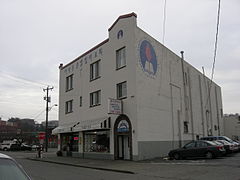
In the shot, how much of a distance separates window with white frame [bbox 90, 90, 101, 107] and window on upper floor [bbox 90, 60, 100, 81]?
5.14ft

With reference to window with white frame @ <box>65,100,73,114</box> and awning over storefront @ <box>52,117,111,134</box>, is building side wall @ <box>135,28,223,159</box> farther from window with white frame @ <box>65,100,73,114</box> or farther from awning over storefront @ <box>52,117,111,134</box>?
window with white frame @ <box>65,100,73,114</box>

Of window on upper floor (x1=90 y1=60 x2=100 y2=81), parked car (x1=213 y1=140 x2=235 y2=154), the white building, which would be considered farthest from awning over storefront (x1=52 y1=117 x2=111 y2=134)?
parked car (x1=213 y1=140 x2=235 y2=154)

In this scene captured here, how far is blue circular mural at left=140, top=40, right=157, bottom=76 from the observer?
22.7 meters

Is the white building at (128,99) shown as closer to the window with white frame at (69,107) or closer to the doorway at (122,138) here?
the doorway at (122,138)

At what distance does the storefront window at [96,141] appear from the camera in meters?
23.8

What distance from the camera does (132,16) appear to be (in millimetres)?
22641

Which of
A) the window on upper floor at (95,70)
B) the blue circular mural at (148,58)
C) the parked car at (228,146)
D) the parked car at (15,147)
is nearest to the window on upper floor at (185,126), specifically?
the parked car at (228,146)

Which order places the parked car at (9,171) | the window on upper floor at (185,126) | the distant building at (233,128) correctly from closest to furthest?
1. the parked car at (9,171)
2. the window on upper floor at (185,126)
3. the distant building at (233,128)

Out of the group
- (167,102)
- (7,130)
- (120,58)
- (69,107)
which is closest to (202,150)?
(167,102)

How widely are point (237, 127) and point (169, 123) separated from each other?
24.7 meters

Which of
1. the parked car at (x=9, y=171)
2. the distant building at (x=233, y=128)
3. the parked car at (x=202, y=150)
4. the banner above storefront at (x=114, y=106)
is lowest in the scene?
the parked car at (x=202, y=150)

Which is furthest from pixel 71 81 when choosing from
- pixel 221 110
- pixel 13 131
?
pixel 13 131

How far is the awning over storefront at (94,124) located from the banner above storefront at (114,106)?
84.5 inches

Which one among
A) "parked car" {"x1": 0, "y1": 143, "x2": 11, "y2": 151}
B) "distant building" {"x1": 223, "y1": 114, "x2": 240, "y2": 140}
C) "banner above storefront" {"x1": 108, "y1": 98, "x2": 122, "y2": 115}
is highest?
"banner above storefront" {"x1": 108, "y1": 98, "x2": 122, "y2": 115}
